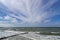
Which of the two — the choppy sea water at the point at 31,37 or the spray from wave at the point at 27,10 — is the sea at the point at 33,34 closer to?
the choppy sea water at the point at 31,37

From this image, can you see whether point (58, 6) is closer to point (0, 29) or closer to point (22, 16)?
point (22, 16)

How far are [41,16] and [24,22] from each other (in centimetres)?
35

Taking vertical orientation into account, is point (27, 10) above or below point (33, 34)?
above

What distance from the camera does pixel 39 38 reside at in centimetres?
214

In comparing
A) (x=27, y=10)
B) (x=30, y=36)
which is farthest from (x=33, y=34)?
(x=27, y=10)

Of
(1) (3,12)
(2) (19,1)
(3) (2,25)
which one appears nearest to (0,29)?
(3) (2,25)

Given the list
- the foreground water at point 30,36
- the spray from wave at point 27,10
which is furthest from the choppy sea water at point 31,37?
the spray from wave at point 27,10

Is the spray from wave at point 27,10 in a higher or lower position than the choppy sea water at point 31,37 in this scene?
higher

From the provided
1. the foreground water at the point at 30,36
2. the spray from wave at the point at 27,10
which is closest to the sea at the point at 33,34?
the foreground water at the point at 30,36

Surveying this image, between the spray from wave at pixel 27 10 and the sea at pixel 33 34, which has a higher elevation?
the spray from wave at pixel 27 10

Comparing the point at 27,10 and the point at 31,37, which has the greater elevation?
the point at 27,10

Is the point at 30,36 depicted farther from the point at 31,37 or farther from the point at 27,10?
the point at 27,10

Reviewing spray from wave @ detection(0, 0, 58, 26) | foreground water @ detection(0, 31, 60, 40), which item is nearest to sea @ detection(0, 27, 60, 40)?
foreground water @ detection(0, 31, 60, 40)

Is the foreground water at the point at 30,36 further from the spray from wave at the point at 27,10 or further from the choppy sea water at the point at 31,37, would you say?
the spray from wave at the point at 27,10
